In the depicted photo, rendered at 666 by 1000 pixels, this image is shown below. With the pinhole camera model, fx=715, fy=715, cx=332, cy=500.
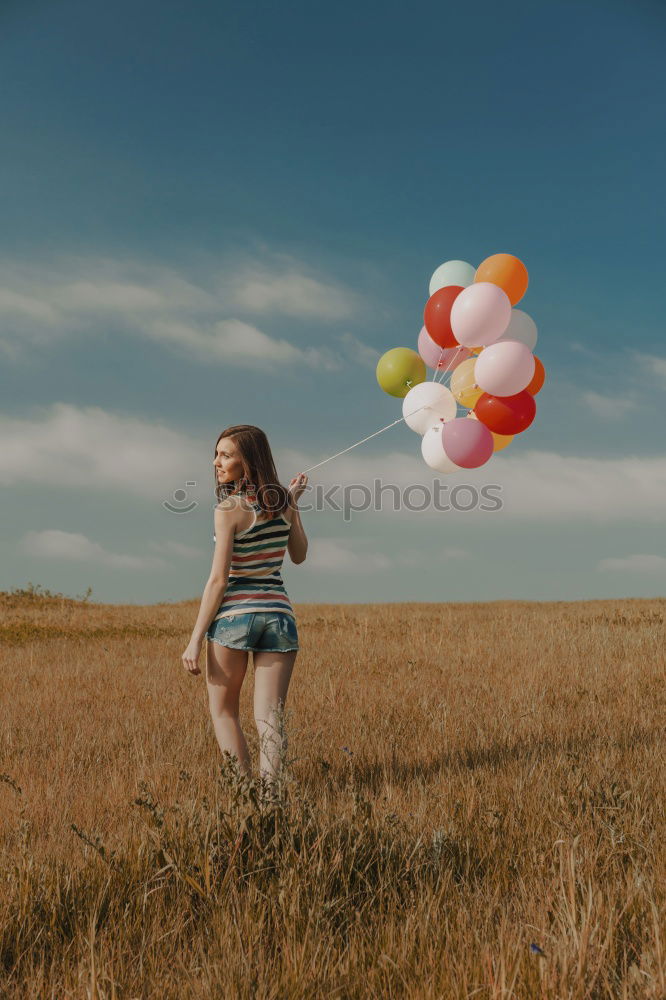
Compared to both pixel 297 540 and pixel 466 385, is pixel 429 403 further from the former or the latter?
pixel 297 540

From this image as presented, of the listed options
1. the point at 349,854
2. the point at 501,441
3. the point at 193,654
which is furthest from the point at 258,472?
the point at 501,441

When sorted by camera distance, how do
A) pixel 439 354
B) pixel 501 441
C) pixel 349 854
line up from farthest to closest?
pixel 501 441 → pixel 439 354 → pixel 349 854

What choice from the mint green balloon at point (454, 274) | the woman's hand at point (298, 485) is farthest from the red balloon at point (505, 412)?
the woman's hand at point (298, 485)

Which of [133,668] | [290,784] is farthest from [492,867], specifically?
[133,668]

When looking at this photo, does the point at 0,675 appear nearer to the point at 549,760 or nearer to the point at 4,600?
the point at 549,760

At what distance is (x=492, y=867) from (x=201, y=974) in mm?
1490

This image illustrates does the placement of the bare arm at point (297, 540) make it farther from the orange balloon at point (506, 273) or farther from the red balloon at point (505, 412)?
the orange balloon at point (506, 273)

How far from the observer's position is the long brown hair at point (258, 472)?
4363 millimetres

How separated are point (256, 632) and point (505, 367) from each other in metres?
3.21

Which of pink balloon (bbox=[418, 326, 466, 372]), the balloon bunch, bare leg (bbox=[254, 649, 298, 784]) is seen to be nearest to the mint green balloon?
the balloon bunch

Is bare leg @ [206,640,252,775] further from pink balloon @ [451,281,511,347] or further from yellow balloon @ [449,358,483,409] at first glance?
yellow balloon @ [449,358,483,409]

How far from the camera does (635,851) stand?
3.58 m

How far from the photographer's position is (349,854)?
3.18m

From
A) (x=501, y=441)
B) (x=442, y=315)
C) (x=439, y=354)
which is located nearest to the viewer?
(x=442, y=315)
